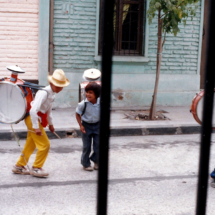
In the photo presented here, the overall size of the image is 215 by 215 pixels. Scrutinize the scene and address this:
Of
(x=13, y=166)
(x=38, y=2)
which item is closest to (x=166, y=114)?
(x=38, y=2)

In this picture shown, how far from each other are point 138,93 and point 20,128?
374cm

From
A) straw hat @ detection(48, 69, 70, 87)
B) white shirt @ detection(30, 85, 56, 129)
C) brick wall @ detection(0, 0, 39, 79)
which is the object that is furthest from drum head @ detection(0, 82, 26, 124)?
brick wall @ detection(0, 0, 39, 79)

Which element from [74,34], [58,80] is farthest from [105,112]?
[74,34]

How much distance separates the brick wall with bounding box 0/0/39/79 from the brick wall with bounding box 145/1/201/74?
3.07 meters

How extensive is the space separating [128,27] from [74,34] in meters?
1.48

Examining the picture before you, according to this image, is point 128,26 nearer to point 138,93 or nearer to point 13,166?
point 138,93

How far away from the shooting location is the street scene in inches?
111

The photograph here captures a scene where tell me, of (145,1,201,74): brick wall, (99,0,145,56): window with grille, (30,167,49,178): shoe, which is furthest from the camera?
(145,1,201,74): brick wall

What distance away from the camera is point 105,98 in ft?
4.40

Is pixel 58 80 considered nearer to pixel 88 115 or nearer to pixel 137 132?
pixel 88 115

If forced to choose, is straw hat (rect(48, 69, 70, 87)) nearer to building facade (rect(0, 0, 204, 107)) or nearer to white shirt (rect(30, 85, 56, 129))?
white shirt (rect(30, 85, 56, 129))

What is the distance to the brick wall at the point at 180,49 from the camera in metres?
10.1

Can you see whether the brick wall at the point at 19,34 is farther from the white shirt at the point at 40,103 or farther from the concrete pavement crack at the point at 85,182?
the concrete pavement crack at the point at 85,182

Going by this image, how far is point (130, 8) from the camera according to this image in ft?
32.5
